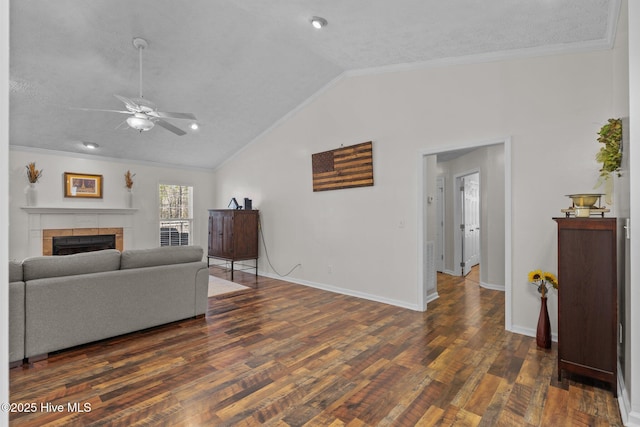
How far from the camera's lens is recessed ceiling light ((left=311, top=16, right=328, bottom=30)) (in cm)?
329

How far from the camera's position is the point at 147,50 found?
3.86m

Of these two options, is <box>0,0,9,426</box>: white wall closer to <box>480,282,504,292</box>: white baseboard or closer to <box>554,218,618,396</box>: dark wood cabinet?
<box>554,218,618,396</box>: dark wood cabinet

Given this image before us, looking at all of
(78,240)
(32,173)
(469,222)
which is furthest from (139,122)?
(469,222)

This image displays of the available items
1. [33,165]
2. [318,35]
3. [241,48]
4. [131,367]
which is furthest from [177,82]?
[131,367]

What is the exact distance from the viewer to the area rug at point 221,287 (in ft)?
16.3

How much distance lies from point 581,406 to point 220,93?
5300 mm

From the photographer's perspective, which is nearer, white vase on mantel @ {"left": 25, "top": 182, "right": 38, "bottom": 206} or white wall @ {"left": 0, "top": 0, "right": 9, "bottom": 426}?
white wall @ {"left": 0, "top": 0, "right": 9, "bottom": 426}

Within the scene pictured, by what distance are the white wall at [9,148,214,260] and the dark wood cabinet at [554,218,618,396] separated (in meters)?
7.20

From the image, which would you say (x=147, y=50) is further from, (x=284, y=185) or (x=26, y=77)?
(x=284, y=185)

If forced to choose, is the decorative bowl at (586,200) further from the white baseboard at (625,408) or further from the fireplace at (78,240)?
the fireplace at (78,240)

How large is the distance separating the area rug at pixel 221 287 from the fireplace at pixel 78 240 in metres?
2.39

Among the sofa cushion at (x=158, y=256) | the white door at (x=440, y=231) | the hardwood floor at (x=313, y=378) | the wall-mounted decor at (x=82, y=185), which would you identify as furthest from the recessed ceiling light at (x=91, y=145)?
the white door at (x=440, y=231)

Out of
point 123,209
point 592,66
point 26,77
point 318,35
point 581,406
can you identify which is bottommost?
point 581,406

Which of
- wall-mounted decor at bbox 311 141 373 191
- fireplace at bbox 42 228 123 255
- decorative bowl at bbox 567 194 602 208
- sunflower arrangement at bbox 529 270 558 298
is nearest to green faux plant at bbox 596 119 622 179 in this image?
decorative bowl at bbox 567 194 602 208
